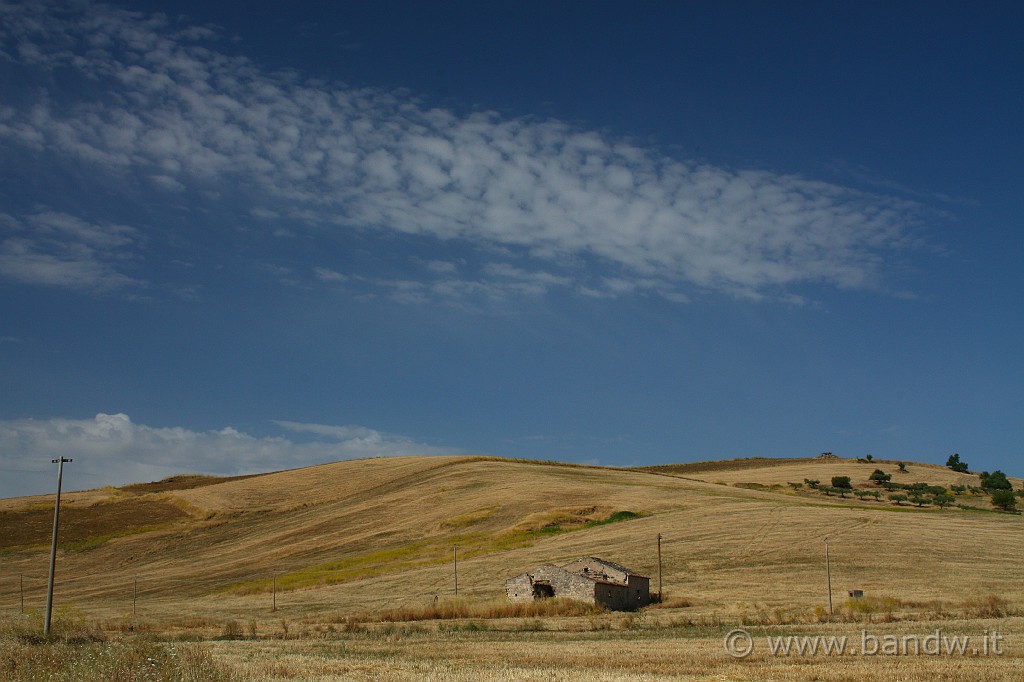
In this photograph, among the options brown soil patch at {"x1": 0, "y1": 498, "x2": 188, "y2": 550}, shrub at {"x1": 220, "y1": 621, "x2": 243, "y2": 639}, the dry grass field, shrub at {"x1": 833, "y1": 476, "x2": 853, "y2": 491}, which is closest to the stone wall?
the dry grass field

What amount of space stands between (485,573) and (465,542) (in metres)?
11.9

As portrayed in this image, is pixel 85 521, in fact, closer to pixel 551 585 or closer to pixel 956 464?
pixel 551 585

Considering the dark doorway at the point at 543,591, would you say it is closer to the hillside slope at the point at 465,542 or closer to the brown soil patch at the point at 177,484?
the hillside slope at the point at 465,542

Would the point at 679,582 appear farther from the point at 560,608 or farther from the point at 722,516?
the point at 722,516

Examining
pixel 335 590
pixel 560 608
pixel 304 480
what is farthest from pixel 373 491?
pixel 560 608

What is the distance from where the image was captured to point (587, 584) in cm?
4497

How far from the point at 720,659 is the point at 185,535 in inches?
3000

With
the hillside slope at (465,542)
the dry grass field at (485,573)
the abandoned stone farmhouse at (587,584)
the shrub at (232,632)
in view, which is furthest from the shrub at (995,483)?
the shrub at (232,632)

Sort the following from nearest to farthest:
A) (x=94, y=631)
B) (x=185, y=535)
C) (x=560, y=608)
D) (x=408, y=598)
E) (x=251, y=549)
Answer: (x=94, y=631) < (x=560, y=608) < (x=408, y=598) < (x=251, y=549) < (x=185, y=535)

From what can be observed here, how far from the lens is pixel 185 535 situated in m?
85.5

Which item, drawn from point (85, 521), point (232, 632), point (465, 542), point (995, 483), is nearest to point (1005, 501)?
point (995, 483)

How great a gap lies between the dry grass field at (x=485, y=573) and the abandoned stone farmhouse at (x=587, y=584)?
1818mm

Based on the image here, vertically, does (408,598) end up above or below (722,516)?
below

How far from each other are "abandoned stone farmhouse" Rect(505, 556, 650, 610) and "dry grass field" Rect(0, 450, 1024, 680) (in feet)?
5.97
